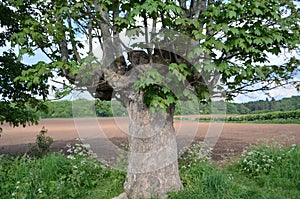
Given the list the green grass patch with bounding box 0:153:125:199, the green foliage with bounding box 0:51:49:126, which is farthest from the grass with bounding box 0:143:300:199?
the green foliage with bounding box 0:51:49:126

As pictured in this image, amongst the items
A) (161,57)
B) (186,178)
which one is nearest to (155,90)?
(161,57)

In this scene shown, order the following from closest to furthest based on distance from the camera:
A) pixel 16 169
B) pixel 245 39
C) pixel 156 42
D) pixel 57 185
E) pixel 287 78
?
pixel 245 39 → pixel 156 42 → pixel 57 185 → pixel 287 78 → pixel 16 169

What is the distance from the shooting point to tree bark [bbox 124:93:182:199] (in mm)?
3906

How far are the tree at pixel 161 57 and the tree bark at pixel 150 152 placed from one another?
0.01 metres

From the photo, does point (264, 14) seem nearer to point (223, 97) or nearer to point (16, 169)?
point (223, 97)

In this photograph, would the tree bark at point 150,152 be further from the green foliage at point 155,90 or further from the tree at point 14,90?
the tree at point 14,90

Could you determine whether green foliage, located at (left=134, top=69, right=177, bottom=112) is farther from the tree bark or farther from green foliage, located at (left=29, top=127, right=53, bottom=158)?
green foliage, located at (left=29, top=127, right=53, bottom=158)

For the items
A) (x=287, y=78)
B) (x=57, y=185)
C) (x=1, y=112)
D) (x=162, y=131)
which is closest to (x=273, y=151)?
(x=287, y=78)

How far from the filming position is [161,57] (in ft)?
12.9

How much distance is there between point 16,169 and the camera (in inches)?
205

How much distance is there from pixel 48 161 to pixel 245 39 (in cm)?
398

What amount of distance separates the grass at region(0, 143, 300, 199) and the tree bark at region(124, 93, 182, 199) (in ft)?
0.87

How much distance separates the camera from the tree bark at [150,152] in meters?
3.91

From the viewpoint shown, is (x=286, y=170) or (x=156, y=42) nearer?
(x=156, y=42)
